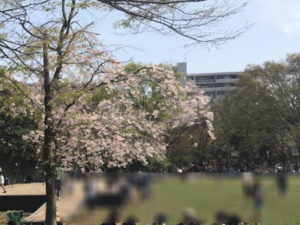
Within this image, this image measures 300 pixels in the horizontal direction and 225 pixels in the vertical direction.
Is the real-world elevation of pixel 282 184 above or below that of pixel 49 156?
above

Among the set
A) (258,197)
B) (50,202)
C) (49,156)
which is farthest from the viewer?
(50,202)

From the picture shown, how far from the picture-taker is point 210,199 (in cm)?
396

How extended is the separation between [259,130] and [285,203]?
45.3m

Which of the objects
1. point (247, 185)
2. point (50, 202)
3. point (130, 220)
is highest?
point (247, 185)

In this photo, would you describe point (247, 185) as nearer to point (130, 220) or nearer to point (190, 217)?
point (190, 217)

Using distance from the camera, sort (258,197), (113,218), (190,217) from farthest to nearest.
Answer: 1. (113,218)
2. (190,217)
3. (258,197)

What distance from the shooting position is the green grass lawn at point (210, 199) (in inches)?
144

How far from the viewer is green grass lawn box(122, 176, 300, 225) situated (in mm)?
3646

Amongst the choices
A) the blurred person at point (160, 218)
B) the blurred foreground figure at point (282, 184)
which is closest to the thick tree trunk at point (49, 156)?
the blurred person at point (160, 218)

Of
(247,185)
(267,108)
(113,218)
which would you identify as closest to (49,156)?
(113,218)

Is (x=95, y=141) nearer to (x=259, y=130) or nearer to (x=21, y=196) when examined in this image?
(x=21, y=196)

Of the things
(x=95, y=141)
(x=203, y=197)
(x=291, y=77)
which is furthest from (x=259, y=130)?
(x=203, y=197)

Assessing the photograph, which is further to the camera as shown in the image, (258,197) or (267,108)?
(267,108)

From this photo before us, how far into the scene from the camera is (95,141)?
12305 millimetres
